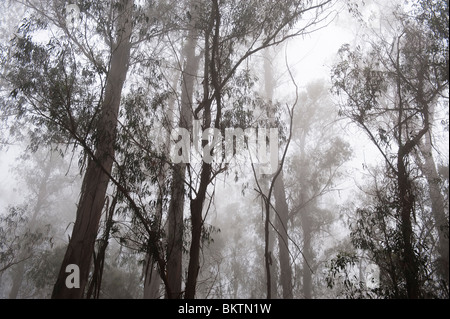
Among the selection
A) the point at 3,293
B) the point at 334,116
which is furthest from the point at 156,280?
the point at 3,293

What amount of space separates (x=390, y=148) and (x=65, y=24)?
21.0ft

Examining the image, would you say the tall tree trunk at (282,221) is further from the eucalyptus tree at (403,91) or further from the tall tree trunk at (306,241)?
the tall tree trunk at (306,241)

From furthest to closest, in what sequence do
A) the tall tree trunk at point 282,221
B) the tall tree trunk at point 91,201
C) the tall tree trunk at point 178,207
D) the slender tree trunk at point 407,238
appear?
1. the tall tree trunk at point 282,221
2. the tall tree trunk at point 91,201
3. the tall tree trunk at point 178,207
4. the slender tree trunk at point 407,238

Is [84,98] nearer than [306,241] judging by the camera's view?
Yes

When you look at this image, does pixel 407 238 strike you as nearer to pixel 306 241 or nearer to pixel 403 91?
pixel 403 91

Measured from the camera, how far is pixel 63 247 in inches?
475

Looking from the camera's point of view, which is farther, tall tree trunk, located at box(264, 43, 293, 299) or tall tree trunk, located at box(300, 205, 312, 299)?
tall tree trunk, located at box(300, 205, 312, 299)

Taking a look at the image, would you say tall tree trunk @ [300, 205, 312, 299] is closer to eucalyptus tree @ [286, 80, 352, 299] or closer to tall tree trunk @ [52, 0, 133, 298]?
eucalyptus tree @ [286, 80, 352, 299]

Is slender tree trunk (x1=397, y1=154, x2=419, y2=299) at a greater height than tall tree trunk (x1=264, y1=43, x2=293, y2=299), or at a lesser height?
lesser

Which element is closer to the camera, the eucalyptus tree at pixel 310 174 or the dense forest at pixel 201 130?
the dense forest at pixel 201 130

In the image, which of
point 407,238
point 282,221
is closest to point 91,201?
point 407,238

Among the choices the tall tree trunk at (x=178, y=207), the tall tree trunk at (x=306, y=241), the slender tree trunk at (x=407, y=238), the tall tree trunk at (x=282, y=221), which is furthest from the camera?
the tall tree trunk at (x=306, y=241)

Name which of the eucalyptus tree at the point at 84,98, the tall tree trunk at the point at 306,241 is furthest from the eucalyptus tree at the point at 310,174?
the eucalyptus tree at the point at 84,98

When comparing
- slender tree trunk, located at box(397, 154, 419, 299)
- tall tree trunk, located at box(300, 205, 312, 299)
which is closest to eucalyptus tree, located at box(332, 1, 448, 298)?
slender tree trunk, located at box(397, 154, 419, 299)
